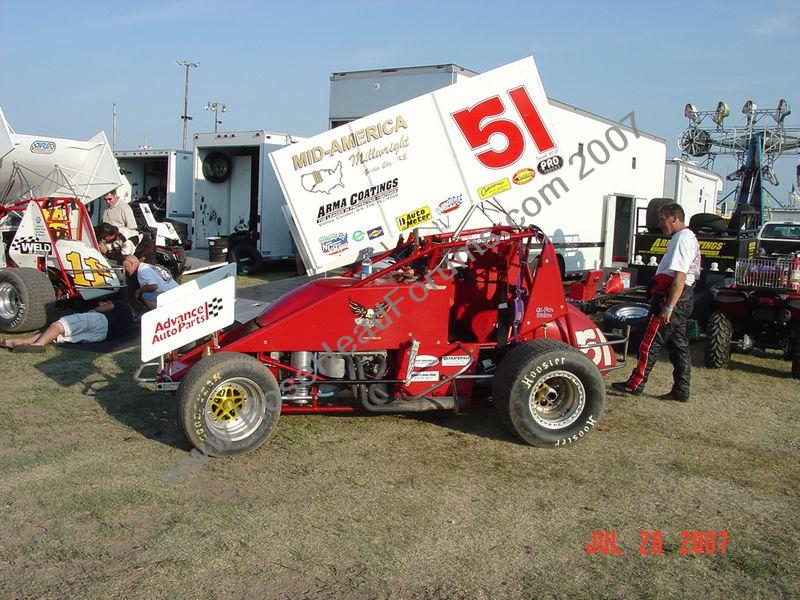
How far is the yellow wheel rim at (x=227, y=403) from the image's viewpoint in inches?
185

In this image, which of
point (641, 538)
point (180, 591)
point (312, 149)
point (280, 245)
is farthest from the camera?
point (280, 245)

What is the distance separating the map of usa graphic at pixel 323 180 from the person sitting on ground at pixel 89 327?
256 cm

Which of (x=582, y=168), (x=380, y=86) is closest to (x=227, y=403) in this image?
(x=380, y=86)

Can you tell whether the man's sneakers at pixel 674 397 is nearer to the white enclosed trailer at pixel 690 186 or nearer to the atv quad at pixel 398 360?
the atv quad at pixel 398 360

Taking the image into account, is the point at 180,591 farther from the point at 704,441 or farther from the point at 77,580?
the point at 704,441

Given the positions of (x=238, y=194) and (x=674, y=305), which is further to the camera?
(x=238, y=194)

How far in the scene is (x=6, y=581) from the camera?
3150mm

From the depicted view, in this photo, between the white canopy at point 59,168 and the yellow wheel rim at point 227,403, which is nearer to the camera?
the yellow wheel rim at point 227,403

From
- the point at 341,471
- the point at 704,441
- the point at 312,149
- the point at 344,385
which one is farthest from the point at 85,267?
the point at 704,441

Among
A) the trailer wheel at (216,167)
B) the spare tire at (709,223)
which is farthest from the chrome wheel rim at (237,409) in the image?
the trailer wheel at (216,167)

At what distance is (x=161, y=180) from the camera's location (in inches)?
889

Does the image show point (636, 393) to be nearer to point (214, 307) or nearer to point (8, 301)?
point (214, 307)

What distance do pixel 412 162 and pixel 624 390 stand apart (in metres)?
4.24

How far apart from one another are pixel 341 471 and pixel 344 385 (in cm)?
83
